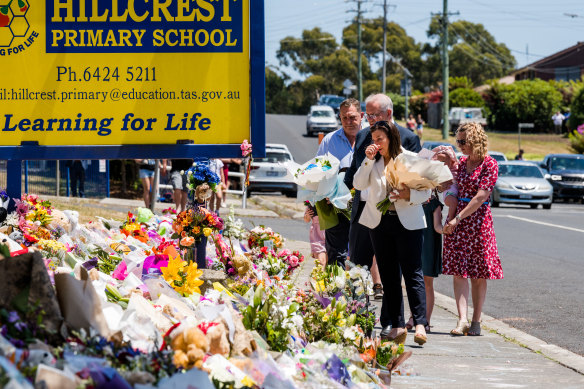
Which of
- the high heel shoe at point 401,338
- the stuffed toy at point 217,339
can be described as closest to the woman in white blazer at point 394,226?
the high heel shoe at point 401,338

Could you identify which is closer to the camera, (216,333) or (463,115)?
(216,333)

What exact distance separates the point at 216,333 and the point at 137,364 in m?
0.77

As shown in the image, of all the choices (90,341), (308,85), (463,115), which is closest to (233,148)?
(90,341)

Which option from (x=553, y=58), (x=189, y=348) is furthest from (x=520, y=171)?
(x=553, y=58)

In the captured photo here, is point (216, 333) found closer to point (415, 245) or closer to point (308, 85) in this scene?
point (415, 245)

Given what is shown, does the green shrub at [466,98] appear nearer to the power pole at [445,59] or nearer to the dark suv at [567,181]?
the power pole at [445,59]

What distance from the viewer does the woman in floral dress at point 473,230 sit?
8125 mm

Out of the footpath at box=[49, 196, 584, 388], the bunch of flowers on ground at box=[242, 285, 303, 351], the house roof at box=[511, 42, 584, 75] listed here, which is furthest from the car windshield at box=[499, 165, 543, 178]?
the house roof at box=[511, 42, 584, 75]

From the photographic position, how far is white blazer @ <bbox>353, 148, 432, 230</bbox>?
7.28m

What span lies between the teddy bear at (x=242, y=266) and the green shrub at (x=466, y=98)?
210ft

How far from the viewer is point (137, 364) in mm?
4227

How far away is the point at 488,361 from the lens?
7094 millimetres

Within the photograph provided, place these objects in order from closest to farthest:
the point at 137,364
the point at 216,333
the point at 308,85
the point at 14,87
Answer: the point at 137,364 < the point at 216,333 < the point at 14,87 < the point at 308,85

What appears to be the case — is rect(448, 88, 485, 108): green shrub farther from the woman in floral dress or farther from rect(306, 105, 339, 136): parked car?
the woman in floral dress
